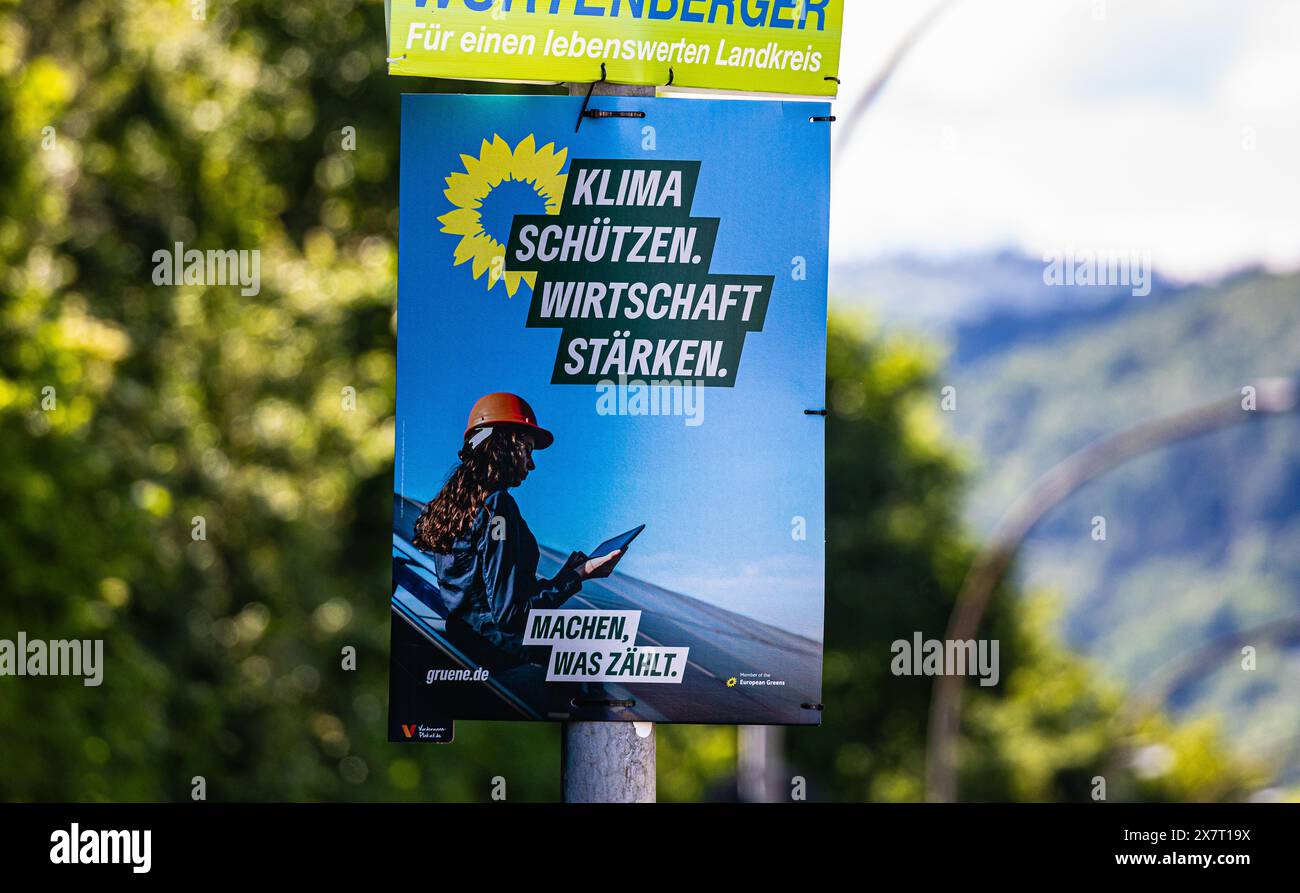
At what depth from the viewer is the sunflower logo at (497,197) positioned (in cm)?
482

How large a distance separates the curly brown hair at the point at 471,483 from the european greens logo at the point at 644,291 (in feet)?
0.71

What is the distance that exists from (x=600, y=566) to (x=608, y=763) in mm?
530

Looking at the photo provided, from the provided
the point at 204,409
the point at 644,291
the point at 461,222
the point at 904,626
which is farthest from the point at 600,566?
the point at 904,626

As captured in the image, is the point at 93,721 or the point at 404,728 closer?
the point at 404,728

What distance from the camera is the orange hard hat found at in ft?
15.7

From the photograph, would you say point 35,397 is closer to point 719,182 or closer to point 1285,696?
point 719,182

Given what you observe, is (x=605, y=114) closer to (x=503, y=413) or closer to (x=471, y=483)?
(x=503, y=413)

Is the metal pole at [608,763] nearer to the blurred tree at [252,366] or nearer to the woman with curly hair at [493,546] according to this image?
the woman with curly hair at [493,546]

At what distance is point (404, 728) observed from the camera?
472cm

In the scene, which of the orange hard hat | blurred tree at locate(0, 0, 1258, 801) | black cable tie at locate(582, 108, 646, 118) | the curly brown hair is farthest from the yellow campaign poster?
blurred tree at locate(0, 0, 1258, 801)

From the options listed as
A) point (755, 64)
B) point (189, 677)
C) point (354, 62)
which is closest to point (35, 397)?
point (189, 677)
